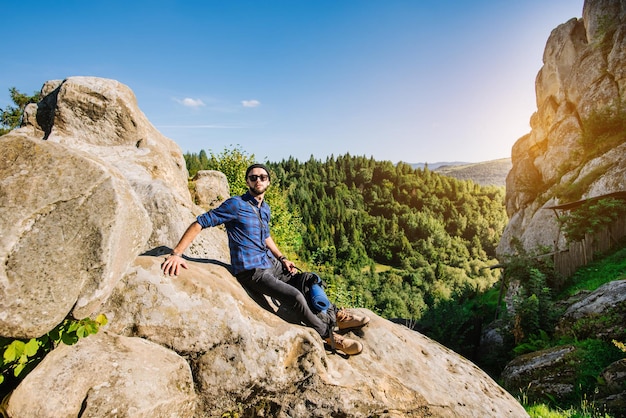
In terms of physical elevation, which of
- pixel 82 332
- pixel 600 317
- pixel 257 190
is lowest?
pixel 600 317

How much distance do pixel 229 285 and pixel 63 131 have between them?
6.82 metres

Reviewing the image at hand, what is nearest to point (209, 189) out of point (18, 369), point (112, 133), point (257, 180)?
point (112, 133)

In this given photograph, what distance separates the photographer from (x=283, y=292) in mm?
5066

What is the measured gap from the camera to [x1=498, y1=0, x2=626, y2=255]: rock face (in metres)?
26.3

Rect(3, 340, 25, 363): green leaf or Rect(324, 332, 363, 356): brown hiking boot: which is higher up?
Rect(3, 340, 25, 363): green leaf

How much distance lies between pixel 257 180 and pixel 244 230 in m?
0.86

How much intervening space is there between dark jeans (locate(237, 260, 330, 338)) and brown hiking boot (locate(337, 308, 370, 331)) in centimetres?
51

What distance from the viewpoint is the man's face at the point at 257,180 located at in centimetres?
539

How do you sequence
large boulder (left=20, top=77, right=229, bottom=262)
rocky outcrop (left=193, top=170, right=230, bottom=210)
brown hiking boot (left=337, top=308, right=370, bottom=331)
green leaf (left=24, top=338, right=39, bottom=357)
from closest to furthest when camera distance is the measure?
1. green leaf (left=24, top=338, right=39, bottom=357)
2. brown hiking boot (left=337, top=308, right=370, bottom=331)
3. large boulder (left=20, top=77, right=229, bottom=262)
4. rocky outcrop (left=193, top=170, right=230, bottom=210)

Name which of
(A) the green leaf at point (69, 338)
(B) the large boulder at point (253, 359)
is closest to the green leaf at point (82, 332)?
(A) the green leaf at point (69, 338)

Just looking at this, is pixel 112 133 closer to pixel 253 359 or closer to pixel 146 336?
pixel 146 336

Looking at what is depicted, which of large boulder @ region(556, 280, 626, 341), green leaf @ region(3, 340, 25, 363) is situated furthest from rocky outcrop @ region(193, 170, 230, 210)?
large boulder @ region(556, 280, 626, 341)

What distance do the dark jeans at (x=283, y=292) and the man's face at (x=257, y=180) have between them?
1.32 meters

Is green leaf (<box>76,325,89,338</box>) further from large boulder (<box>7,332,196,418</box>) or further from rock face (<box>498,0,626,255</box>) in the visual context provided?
rock face (<box>498,0,626,255</box>)
